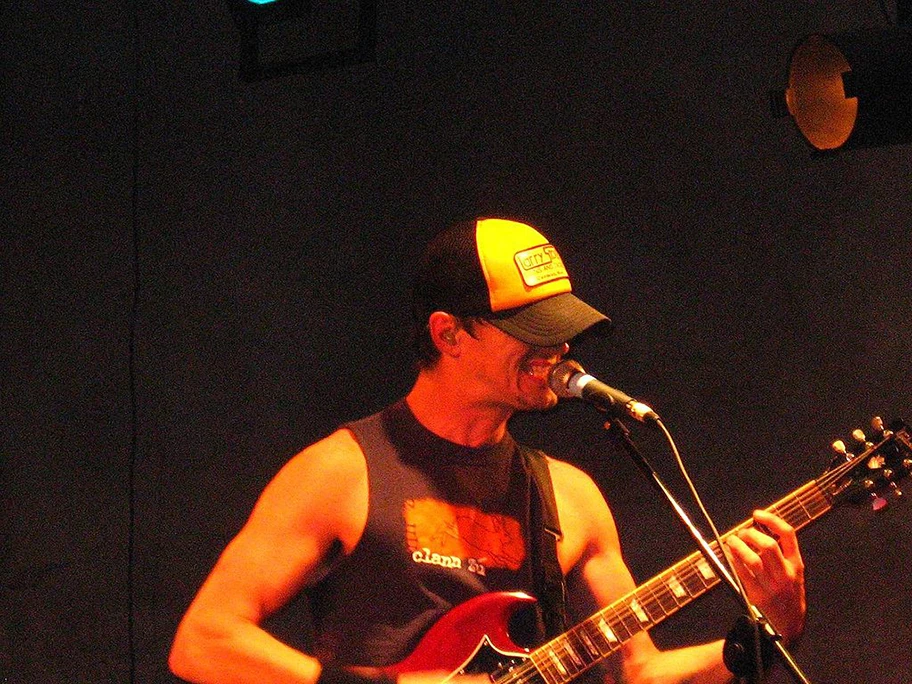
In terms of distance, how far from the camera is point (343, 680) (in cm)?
250

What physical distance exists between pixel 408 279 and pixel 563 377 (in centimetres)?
128

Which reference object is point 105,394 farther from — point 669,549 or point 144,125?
point 669,549

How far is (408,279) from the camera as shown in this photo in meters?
3.62

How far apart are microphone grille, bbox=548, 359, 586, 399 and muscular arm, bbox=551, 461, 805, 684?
0.49 metres

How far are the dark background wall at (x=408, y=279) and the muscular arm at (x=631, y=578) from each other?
2.19 ft

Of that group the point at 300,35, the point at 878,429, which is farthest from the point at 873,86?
the point at 300,35

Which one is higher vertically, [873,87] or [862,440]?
[873,87]

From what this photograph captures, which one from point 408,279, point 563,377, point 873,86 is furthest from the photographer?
→ point 408,279

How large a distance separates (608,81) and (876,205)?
0.80 m

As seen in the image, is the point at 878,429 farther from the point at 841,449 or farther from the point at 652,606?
the point at 652,606

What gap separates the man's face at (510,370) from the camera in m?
2.70

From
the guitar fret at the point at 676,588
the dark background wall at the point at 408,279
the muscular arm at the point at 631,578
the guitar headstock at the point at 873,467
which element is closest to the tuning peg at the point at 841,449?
the guitar headstock at the point at 873,467

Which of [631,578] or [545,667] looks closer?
[545,667]

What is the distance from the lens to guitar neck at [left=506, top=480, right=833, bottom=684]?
266cm
